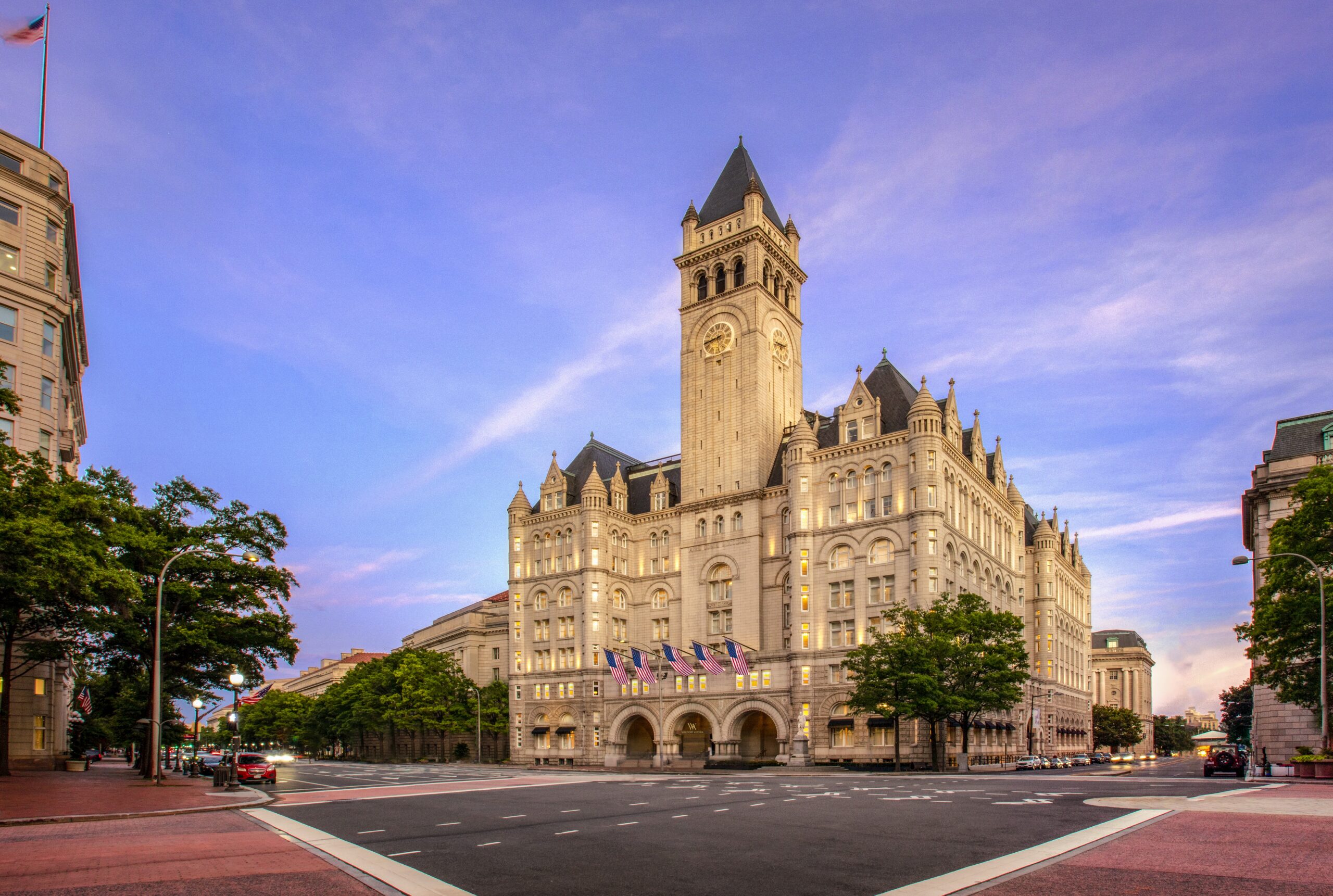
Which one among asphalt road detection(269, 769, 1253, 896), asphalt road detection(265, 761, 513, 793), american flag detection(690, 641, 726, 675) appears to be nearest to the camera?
asphalt road detection(269, 769, 1253, 896)

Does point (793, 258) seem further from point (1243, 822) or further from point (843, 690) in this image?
point (1243, 822)

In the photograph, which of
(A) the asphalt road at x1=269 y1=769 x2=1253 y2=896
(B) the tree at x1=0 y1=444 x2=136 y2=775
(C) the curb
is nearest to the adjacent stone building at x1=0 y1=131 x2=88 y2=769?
(B) the tree at x1=0 y1=444 x2=136 y2=775

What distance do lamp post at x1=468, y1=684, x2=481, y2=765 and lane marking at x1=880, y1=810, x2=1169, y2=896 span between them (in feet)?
259

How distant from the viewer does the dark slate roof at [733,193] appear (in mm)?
92562

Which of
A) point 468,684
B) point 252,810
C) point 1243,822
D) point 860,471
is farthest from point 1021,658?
point 468,684

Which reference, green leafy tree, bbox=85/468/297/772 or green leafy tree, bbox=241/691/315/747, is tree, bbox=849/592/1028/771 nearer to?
green leafy tree, bbox=85/468/297/772

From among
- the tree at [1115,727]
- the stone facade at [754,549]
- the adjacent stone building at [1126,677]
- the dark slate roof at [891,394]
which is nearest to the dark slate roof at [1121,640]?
the adjacent stone building at [1126,677]

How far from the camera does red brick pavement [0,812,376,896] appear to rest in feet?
42.3

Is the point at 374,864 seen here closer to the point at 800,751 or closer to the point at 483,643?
the point at 800,751

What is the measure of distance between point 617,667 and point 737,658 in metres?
12.9

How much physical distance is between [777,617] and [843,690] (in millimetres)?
10807

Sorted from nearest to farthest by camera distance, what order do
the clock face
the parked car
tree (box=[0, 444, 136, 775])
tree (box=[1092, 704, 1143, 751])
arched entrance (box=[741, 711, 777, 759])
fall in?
tree (box=[0, 444, 136, 775]) < the parked car < arched entrance (box=[741, 711, 777, 759]) < the clock face < tree (box=[1092, 704, 1143, 751])

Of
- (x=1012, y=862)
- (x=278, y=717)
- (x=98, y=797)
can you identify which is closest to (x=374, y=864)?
(x=1012, y=862)

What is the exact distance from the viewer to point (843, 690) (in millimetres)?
71000
